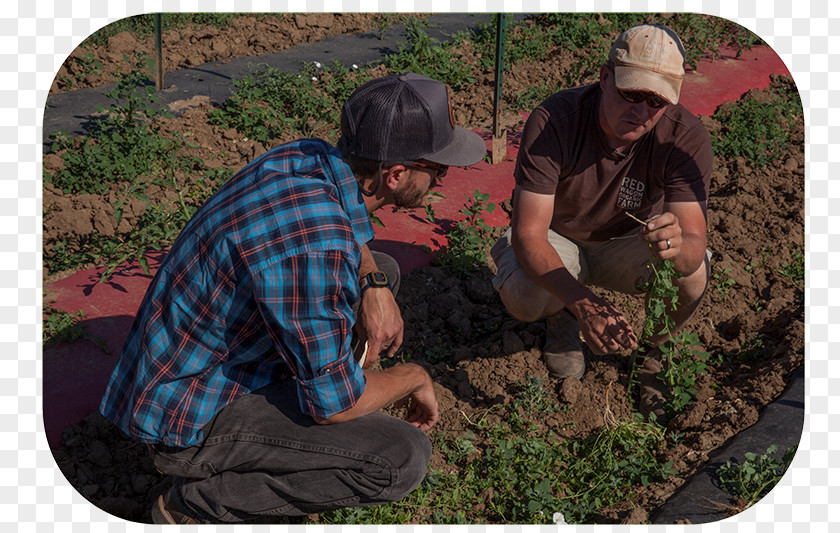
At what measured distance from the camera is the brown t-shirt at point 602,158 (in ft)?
11.3

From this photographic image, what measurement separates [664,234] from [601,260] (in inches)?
31.7

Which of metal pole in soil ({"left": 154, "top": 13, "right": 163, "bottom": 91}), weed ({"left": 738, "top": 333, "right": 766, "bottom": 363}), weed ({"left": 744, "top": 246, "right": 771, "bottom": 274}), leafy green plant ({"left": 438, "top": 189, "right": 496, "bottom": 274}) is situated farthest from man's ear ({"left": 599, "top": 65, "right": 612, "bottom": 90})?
metal pole in soil ({"left": 154, "top": 13, "right": 163, "bottom": 91})

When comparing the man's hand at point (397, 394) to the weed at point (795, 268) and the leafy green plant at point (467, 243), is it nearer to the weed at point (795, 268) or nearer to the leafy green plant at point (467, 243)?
the leafy green plant at point (467, 243)

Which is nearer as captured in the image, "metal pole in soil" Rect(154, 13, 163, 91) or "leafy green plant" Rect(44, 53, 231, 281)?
"leafy green plant" Rect(44, 53, 231, 281)

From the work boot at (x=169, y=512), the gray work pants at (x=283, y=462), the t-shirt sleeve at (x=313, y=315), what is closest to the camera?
the t-shirt sleeve at (x=313, y=315)

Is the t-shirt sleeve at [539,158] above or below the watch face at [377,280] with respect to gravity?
above

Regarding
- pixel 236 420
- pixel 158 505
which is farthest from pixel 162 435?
pixel 158 505

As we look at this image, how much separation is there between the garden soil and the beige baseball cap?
1.34m

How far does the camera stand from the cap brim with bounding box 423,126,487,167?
2.56 meters

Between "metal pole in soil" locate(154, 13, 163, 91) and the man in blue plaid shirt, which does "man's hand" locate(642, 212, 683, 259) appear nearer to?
the man in blue plaid shirt

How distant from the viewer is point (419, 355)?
400cm

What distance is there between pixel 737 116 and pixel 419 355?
11.4 feet

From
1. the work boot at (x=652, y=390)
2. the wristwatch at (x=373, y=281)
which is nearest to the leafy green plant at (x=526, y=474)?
the work boot at (x=652, y=390)

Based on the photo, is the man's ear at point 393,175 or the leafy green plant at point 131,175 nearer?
the man's ear at point 393,175
